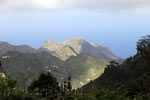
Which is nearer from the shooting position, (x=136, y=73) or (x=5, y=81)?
(x=5, y=81)

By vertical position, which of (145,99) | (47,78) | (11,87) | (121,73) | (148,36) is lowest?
(145,99)

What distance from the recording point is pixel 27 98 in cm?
468

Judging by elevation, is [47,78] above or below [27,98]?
above

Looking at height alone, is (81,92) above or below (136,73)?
below

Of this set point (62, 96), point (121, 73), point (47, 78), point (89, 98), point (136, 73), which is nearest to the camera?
point (89, 98)

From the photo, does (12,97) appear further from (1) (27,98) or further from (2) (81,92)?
(2) (81,92)

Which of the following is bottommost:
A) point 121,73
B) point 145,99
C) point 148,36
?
point 145,99

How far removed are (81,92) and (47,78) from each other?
29.9 m

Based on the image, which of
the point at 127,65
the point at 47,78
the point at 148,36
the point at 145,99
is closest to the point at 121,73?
the point at 127,65

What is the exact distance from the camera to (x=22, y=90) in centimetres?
482

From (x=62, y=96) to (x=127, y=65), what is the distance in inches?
3158

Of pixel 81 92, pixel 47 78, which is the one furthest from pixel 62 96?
pixel 47 78

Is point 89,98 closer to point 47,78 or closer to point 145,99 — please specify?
point 145,99

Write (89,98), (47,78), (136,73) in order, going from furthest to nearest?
(136,73)
(47,78)
(89,98)
